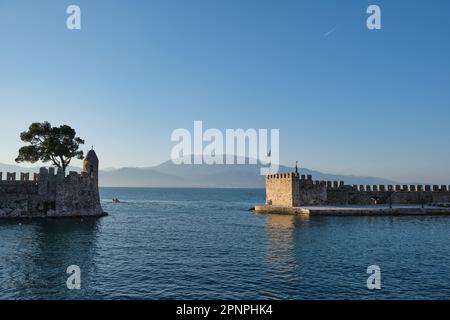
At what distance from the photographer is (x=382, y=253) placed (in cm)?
2148

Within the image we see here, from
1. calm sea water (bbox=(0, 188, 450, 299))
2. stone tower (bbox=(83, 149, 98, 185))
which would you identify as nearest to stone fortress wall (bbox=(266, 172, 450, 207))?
calm sea water (bbox=(0, 188, 450, 299))

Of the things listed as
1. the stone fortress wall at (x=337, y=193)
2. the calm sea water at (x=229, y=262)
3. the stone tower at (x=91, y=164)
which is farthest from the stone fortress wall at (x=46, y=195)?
the stone fortress wall at (x=337, y=193)

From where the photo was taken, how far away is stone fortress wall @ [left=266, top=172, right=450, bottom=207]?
4809cm

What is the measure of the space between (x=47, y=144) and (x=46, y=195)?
7.37 meters

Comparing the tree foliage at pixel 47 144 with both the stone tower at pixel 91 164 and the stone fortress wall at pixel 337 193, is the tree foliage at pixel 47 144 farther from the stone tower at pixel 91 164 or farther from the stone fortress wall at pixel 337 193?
the stone fortress wall at pixel 337 193

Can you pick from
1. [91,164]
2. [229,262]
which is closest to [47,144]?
[91,164]

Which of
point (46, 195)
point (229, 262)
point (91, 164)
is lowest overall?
point (229, 262)

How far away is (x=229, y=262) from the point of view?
1941 cm

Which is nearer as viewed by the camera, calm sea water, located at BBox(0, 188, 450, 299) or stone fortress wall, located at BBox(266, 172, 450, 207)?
calm sea water, located at BBox(0, 188, 450, 299)

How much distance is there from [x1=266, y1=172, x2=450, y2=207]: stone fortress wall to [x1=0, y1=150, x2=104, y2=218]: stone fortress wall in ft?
76.2

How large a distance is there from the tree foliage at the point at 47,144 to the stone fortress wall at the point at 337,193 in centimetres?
2653

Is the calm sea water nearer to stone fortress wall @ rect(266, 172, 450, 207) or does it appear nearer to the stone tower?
the stone tower

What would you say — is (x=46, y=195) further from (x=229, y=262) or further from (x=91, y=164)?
(x=229, y=262)
